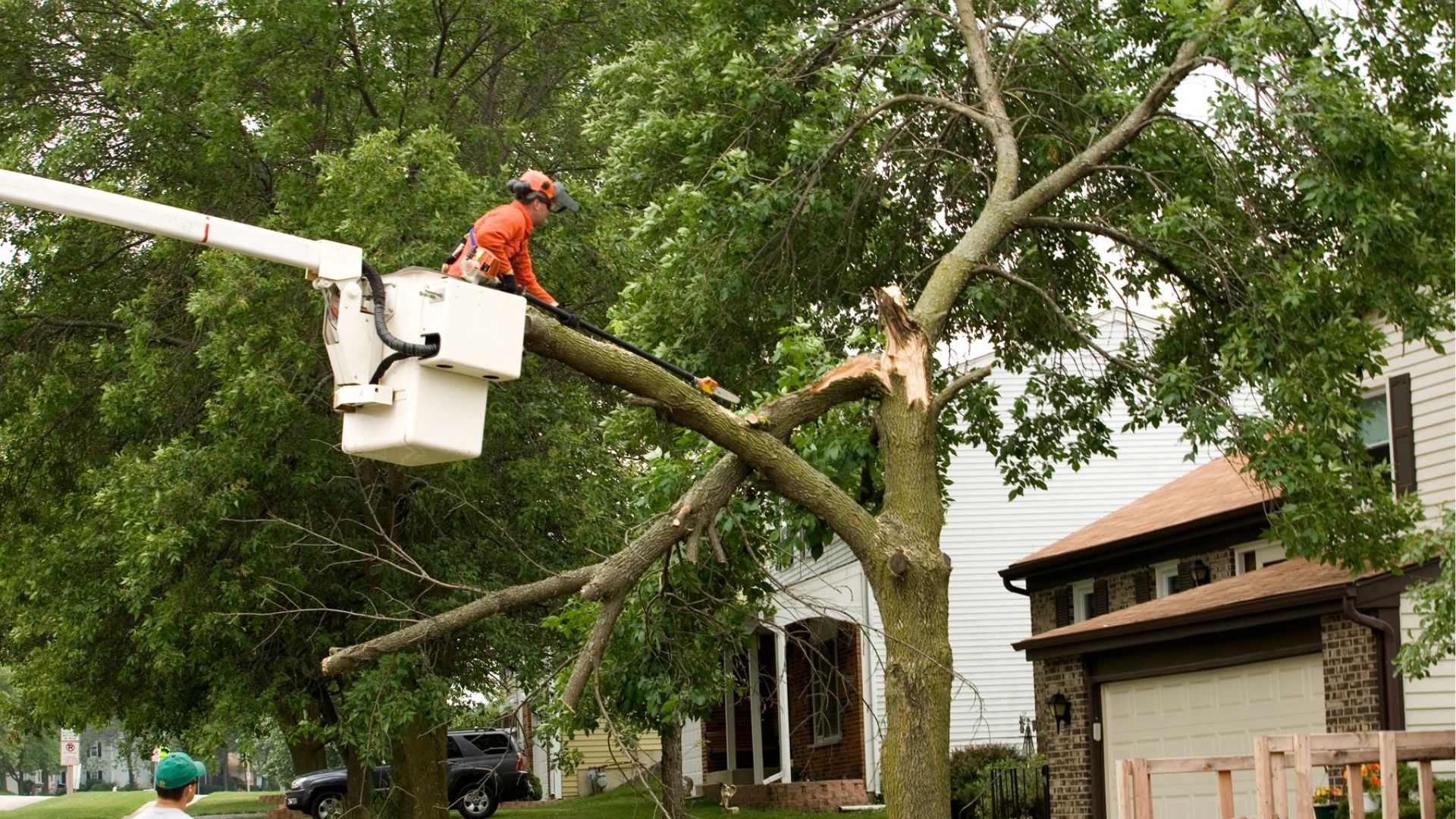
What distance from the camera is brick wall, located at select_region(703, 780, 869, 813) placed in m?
24.5

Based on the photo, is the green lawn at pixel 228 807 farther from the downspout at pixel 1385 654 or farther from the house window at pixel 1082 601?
the downspout at pixel 1385 654

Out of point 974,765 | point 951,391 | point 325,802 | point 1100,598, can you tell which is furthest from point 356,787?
point 951,391

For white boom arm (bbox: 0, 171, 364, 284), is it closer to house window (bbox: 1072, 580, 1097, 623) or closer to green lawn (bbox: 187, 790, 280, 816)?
house window (bbox: 1072, 580, 1097, 623)

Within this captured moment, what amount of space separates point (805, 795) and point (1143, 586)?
756 cm

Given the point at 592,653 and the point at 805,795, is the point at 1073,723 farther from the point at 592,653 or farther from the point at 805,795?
the point at 592,653

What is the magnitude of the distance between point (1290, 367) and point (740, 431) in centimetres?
405

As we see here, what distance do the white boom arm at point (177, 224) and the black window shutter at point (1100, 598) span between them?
54.2ft

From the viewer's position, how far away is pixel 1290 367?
1063 cm

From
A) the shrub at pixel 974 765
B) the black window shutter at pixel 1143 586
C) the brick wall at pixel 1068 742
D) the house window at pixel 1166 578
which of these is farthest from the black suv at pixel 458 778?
the house window at pixel 1166 578

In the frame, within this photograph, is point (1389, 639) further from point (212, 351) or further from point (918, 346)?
point (212, 351)

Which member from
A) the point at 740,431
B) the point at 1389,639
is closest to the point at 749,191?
the point at 740,431

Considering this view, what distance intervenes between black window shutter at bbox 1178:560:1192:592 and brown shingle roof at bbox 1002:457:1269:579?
562mm

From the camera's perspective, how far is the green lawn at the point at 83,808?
37000 millimetres

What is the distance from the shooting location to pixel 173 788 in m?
6.39
